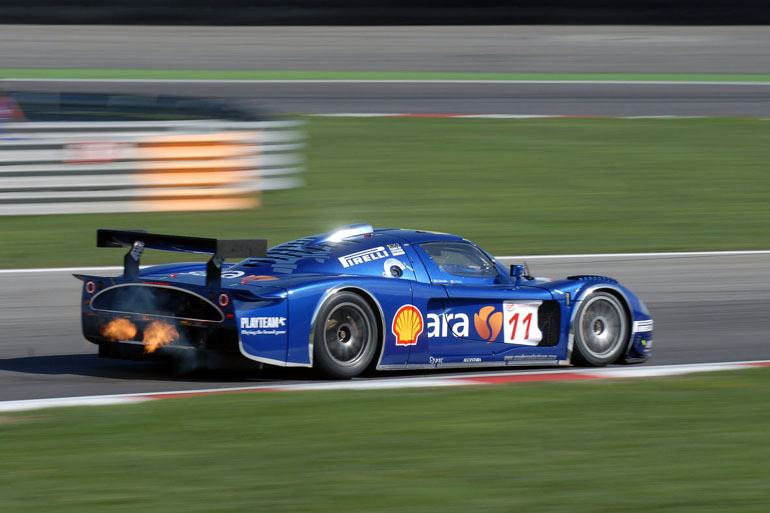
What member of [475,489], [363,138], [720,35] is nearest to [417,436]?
[475,489]

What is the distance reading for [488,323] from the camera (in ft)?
28.0

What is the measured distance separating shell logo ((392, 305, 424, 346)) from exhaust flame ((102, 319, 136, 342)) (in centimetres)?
172

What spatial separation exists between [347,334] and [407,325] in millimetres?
436

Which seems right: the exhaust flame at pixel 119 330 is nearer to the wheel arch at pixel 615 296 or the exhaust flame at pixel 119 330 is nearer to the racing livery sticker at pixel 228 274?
the racing livery sticker at pixel 228 274

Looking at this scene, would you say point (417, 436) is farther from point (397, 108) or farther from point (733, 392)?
point (397, 108)

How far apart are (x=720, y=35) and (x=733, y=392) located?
2245cm

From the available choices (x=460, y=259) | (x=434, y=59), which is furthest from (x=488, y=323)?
(x=434, y=59)

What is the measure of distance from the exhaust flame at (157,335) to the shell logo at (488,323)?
2.15 m

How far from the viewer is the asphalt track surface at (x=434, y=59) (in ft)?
75.4

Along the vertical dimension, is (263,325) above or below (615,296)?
below

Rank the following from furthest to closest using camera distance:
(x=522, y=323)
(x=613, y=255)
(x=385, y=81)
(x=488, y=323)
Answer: (x=385, y=81) < (x=613, y=255) < (x=522, y=323) < (x=488, y=323)

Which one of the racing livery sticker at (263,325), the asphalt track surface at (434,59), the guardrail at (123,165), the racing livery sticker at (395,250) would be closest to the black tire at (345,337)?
the racing livery sticker at (263,325)

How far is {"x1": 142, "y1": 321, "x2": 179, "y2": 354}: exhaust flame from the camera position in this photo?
7676 millimetres

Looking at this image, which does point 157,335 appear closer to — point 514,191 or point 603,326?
point 603,326
